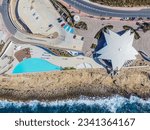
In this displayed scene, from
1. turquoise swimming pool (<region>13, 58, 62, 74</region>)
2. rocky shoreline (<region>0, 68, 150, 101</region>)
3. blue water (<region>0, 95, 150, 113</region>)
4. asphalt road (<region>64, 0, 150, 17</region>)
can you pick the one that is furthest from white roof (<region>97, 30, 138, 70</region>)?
turquoise swimming pool (<region>13, 58, 62, 74</region>)

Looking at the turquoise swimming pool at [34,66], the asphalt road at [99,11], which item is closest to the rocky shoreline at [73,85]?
the turquoise swimming pool at [34,66]

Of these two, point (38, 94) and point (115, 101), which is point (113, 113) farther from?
point (38, 94)

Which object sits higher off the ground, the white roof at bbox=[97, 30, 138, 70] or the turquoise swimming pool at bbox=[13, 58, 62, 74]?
the white roof at bbox=[97, 30, 138, 70]

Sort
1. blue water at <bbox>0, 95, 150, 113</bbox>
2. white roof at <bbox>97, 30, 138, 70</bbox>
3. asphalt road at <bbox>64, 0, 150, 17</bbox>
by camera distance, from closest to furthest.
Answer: white roof at <bbox>97, 30, 138, 70</bbox> < asphalt road at <bbox>64, 0, 150, 17</bbox> < blue water at <bbox>0, 95, 150, 113</bbox>

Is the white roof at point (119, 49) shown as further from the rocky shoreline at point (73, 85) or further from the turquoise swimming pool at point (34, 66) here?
the turquoise swimming pool at point (34, 66)

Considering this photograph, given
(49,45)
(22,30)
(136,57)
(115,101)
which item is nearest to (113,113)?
(115,101)

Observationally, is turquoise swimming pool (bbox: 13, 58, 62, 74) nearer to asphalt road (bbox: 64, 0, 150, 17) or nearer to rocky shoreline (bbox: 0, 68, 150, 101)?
rocky shoreline (bbox: 0, 68, 150, 101)

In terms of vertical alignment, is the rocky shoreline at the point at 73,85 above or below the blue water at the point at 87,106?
above

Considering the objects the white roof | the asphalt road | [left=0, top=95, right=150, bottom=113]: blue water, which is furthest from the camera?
[left=0, top=95, right=150, bottom=113]: blue water
